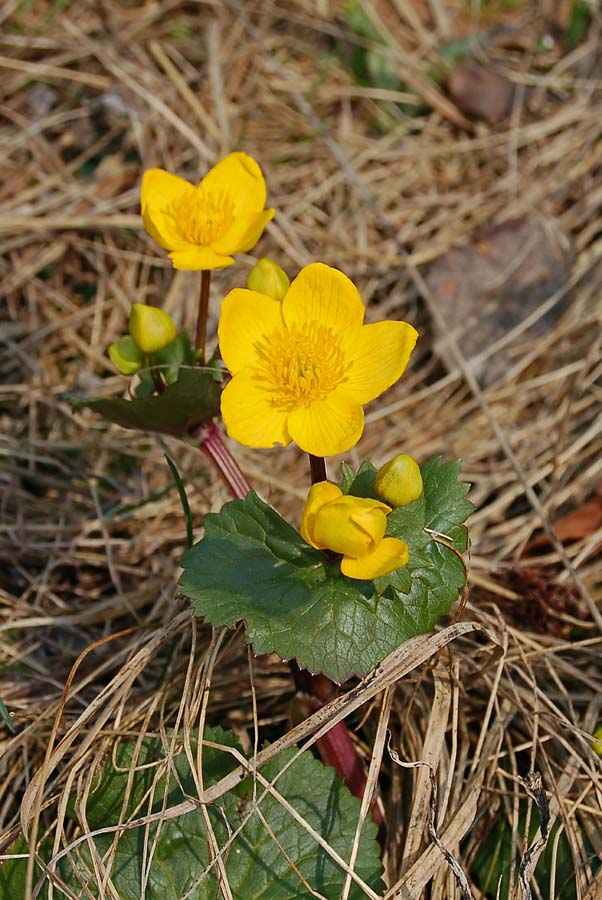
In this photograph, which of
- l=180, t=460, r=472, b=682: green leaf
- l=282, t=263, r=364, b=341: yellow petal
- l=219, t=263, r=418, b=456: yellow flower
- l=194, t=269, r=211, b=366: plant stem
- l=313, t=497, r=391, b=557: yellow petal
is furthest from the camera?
l=194, t=269, r=211, b=366: plant stem

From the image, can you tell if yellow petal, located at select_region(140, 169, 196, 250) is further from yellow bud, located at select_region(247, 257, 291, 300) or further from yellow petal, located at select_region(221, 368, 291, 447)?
yellow petal, located at select_region(221, 368, 291, 447)

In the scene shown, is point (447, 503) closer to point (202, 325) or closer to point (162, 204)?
point (202, 325)

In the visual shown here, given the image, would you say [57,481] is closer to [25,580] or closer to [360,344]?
[25,580]

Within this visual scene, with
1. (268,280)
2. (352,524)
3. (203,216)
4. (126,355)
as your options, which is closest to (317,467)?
(352,524)

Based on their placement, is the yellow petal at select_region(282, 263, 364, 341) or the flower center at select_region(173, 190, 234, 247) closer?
the yellow petal at select_region(282, 263, 364, 341)

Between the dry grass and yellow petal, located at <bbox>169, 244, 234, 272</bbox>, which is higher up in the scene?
yellow petal, located at <bbox>169, 244, 234, 272</bbox>

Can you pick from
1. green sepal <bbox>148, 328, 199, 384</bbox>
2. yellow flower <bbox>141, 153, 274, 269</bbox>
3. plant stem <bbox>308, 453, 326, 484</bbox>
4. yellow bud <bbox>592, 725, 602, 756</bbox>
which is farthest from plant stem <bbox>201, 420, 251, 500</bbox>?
yellow bud <bbox>592, 725, 602, 756</bbox>

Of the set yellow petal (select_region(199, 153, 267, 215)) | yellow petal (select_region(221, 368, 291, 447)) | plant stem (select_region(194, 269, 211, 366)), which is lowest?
plant stem (select_region(194, 269, 211, 366))

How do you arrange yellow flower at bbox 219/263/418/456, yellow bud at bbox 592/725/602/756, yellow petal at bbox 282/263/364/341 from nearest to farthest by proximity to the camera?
1. yellow flower at bbox 219/263/418/456
2. yellow petal at bbox 282/263/364/341
3. yellow bud at bbox 592/725/602/756
